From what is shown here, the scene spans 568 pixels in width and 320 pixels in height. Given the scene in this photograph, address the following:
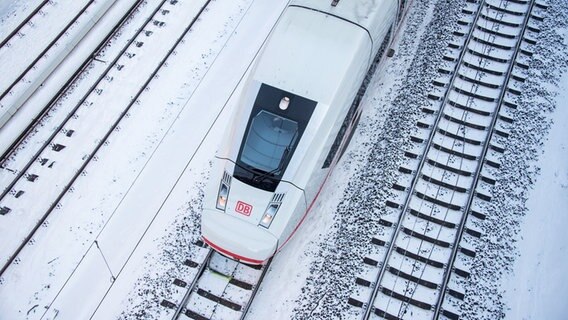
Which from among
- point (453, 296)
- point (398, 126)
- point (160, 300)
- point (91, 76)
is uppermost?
point (398, 126)

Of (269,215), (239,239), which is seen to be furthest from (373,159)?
(239,239)

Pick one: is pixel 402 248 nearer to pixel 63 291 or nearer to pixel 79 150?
pixel 63 291

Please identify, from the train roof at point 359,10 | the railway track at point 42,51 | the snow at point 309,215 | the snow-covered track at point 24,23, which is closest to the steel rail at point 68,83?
the snow at point 309,215

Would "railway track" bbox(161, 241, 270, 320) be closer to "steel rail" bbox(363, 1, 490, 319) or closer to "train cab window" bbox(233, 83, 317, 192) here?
"train cab window" bbox(233, 83, 317, 192)

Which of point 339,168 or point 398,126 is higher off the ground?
point 398,126

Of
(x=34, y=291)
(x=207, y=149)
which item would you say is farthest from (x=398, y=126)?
(x=34, y=291)

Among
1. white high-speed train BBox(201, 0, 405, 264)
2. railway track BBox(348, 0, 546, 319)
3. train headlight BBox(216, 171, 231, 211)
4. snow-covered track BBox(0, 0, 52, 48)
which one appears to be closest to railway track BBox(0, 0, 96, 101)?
snow-covered track BBox(0, 0, 52, 48)

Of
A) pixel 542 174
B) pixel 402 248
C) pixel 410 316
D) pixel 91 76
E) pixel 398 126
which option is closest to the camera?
pixel 410 316

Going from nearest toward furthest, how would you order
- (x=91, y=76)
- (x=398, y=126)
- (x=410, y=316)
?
(x=410, y=316), (x=398, y=126), (x=91, y=76)
